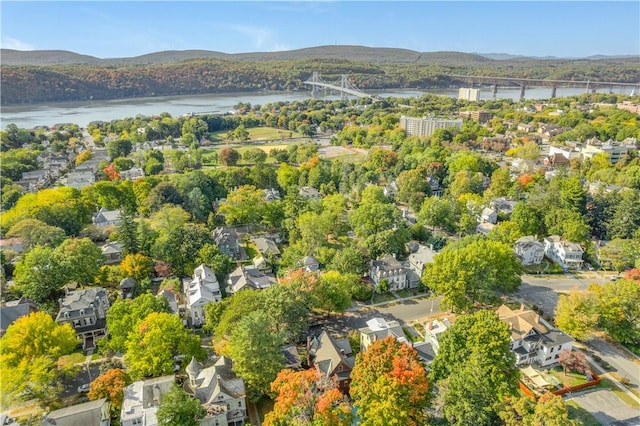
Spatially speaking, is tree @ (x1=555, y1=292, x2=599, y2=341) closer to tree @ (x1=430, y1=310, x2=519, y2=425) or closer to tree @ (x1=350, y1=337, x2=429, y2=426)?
tree @ (x1=430, y1=310, x2=519, y2=425)

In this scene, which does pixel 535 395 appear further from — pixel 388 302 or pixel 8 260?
pixel 8 260

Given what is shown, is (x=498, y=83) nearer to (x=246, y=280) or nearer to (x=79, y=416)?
(x=246, y=280)

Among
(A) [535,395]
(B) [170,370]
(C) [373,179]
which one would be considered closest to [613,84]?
(C) [373,179]

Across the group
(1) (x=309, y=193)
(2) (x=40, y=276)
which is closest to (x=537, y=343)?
(2) (x=40, y=276)

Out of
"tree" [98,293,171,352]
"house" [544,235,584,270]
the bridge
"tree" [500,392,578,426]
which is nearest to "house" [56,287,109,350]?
"tree" [98,293,171,352]

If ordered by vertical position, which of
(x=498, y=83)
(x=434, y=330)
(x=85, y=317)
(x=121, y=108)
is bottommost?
(x=434, y=330)

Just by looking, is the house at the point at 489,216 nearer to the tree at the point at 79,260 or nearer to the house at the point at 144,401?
the house at the point at 144,401

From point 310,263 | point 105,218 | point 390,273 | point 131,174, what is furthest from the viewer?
point 131,174
